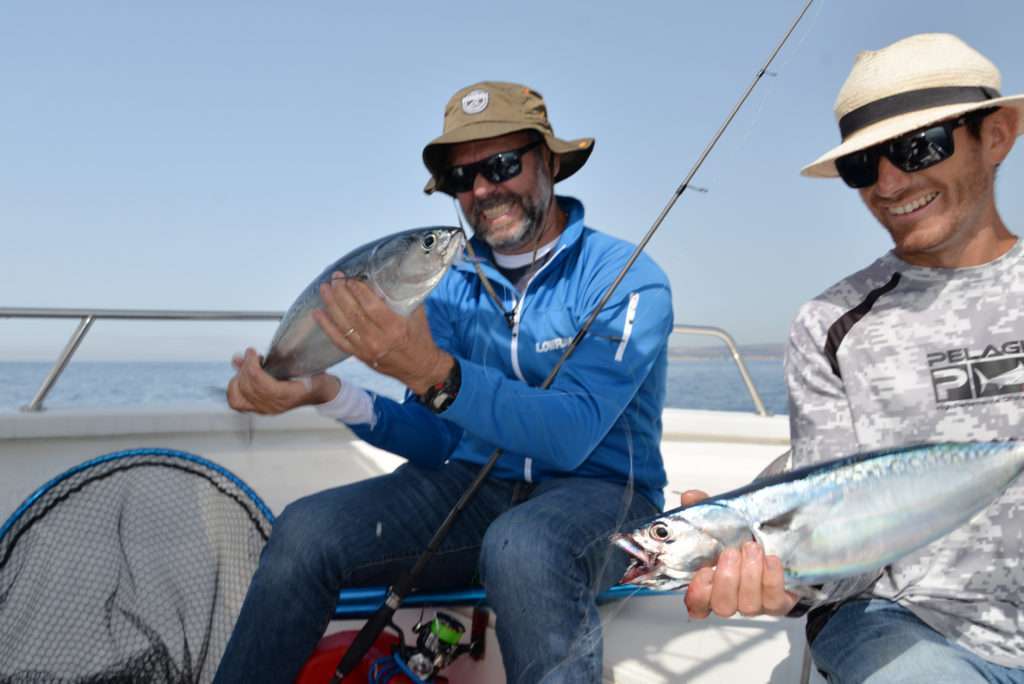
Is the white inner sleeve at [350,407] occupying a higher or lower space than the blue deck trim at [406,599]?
higher

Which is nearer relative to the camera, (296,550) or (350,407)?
(296,550)

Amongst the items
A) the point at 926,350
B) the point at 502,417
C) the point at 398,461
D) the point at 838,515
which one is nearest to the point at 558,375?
the point at 502,417

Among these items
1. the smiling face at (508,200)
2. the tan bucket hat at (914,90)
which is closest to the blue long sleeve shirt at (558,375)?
the smiling face at (508,200)

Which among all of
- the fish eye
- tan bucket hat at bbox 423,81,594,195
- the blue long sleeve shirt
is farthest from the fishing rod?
the fish eye

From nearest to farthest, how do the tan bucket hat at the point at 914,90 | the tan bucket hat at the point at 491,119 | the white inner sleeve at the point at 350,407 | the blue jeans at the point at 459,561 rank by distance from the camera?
the tan bucket hat at the point at 914,90, the blue jeans at the point at 459,561, the white inner sleeve at the point at 350,407, the tan bucket hat at the point at 491,119

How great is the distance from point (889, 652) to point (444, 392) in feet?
4.05

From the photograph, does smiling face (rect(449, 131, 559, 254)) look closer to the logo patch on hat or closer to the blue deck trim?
the logo patch on hat

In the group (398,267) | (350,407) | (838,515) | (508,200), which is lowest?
(350,407)

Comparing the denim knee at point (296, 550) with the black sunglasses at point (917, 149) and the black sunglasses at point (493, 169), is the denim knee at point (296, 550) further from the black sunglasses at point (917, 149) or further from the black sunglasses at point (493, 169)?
the black sunglasses at point (917, 149)

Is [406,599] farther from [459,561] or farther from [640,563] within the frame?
[640,563]

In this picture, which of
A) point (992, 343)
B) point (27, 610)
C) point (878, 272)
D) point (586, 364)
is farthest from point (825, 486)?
point (27, 610)

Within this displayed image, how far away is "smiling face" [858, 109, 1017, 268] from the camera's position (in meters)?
1.81

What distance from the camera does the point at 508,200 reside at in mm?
2861

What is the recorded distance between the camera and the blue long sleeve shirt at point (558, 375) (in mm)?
2252
